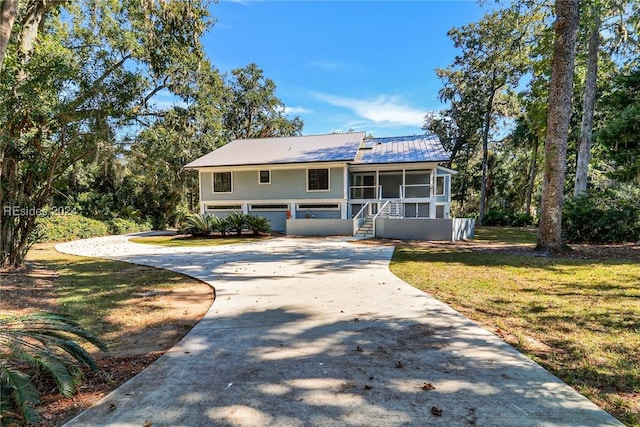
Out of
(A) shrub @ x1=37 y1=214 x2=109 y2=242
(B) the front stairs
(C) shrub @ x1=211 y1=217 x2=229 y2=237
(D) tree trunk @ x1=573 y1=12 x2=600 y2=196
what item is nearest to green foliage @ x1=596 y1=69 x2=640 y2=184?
(D) tree trunk @ x1=573 y1=12 x2=600 y2=196

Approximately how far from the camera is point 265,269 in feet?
27.8

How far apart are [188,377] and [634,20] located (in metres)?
19.6

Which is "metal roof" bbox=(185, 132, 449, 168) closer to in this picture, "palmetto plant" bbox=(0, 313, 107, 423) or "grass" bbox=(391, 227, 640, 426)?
"grass" bbox=(391, 227, 640, 426)

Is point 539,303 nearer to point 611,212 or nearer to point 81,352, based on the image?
point 81,352

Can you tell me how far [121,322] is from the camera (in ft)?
15.5

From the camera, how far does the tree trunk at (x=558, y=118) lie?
381 inches

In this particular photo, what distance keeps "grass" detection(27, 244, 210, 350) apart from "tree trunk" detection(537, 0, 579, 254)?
9.87 m

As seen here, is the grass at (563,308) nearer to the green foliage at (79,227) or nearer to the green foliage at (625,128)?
the green foliage at (625,128)

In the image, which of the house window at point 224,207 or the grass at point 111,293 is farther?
the house window at point 224,207

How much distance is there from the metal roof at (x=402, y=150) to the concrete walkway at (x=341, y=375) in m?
15.1

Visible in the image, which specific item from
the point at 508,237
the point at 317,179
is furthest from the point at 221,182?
the point at 508,237

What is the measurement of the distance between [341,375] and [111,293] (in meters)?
5.14

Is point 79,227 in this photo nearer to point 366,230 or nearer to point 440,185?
point 366,230

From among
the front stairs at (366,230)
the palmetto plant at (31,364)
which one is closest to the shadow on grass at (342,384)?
the palmetto plant at (31,364)
